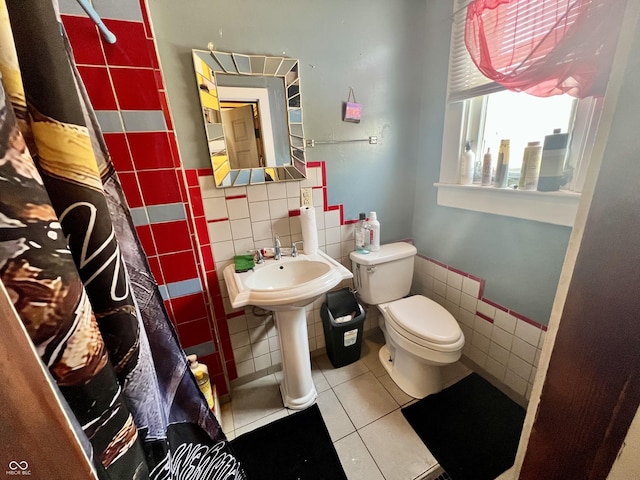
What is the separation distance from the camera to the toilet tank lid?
1444 millimetres

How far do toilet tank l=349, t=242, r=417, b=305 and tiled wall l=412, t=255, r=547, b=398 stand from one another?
22 centimetres

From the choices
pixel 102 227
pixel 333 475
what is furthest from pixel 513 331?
pixel 102 227

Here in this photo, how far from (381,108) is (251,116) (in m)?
0.76

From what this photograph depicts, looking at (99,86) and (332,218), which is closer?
(99,86)

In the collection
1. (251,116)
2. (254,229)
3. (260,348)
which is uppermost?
(251,116)

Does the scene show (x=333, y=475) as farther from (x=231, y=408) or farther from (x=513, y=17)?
(x=513, y=17)

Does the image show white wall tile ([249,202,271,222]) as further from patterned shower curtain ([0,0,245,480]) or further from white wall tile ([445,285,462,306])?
white wall tile ([445,285,462,306])

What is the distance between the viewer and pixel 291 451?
1139 mm

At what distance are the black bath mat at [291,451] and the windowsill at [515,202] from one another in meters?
1.39

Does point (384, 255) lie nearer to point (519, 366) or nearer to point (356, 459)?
point (519, 366)

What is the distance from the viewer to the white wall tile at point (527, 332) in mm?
1147

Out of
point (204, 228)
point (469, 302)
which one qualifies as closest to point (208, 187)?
point (204, 228)

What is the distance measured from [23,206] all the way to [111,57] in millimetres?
863

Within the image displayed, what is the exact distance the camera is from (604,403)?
0.34m
